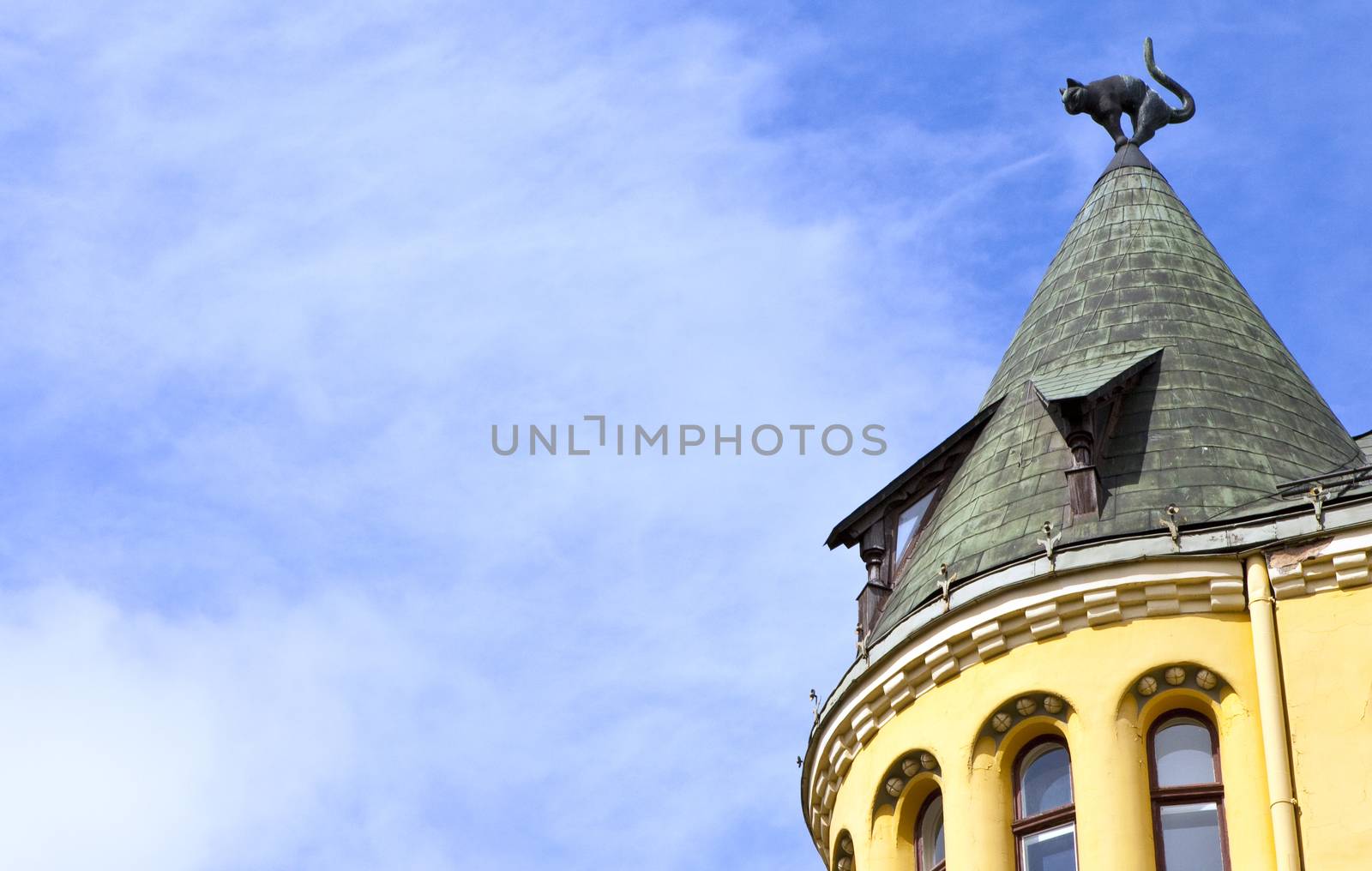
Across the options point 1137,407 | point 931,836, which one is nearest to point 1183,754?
point 931,836

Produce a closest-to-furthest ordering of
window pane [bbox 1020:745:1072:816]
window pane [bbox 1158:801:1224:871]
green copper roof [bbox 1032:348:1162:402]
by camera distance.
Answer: window pane [bbox 1158:801:1224:871] → window pane [bbox 1020:745:1072:816] → green copper roof [bbox 1032:348:1162:402]

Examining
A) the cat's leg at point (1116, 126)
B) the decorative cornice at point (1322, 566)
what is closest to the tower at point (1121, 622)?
the decorative cornice at point (1322, 566)

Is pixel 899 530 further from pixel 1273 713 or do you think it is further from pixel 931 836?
pixel 1273 713

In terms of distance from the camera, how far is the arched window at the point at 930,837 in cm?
2541

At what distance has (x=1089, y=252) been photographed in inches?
1190

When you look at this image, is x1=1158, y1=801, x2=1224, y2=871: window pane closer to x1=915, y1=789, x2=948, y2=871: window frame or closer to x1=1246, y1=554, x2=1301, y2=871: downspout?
x1=1246, y1=554, x2=1301, y2=871: downspout

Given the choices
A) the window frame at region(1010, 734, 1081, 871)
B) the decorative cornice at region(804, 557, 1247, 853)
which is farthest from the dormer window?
the window frame at region(1010, 734, 1081, 871)

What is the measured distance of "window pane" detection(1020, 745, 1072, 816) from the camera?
79.9 ft

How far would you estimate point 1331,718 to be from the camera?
2309cm

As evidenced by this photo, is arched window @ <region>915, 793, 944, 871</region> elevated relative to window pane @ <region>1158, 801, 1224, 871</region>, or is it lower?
elevated

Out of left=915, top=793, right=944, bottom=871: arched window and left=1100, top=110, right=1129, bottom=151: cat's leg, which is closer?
left=915, top=793, right=944, bottom=871: arched window

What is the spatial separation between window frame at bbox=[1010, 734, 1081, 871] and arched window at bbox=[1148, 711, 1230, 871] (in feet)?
2.61

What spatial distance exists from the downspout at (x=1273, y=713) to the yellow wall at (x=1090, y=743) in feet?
0.88

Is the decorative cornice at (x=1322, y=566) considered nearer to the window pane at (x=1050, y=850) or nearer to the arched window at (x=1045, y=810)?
the arched window at (x=1045, y=810)
